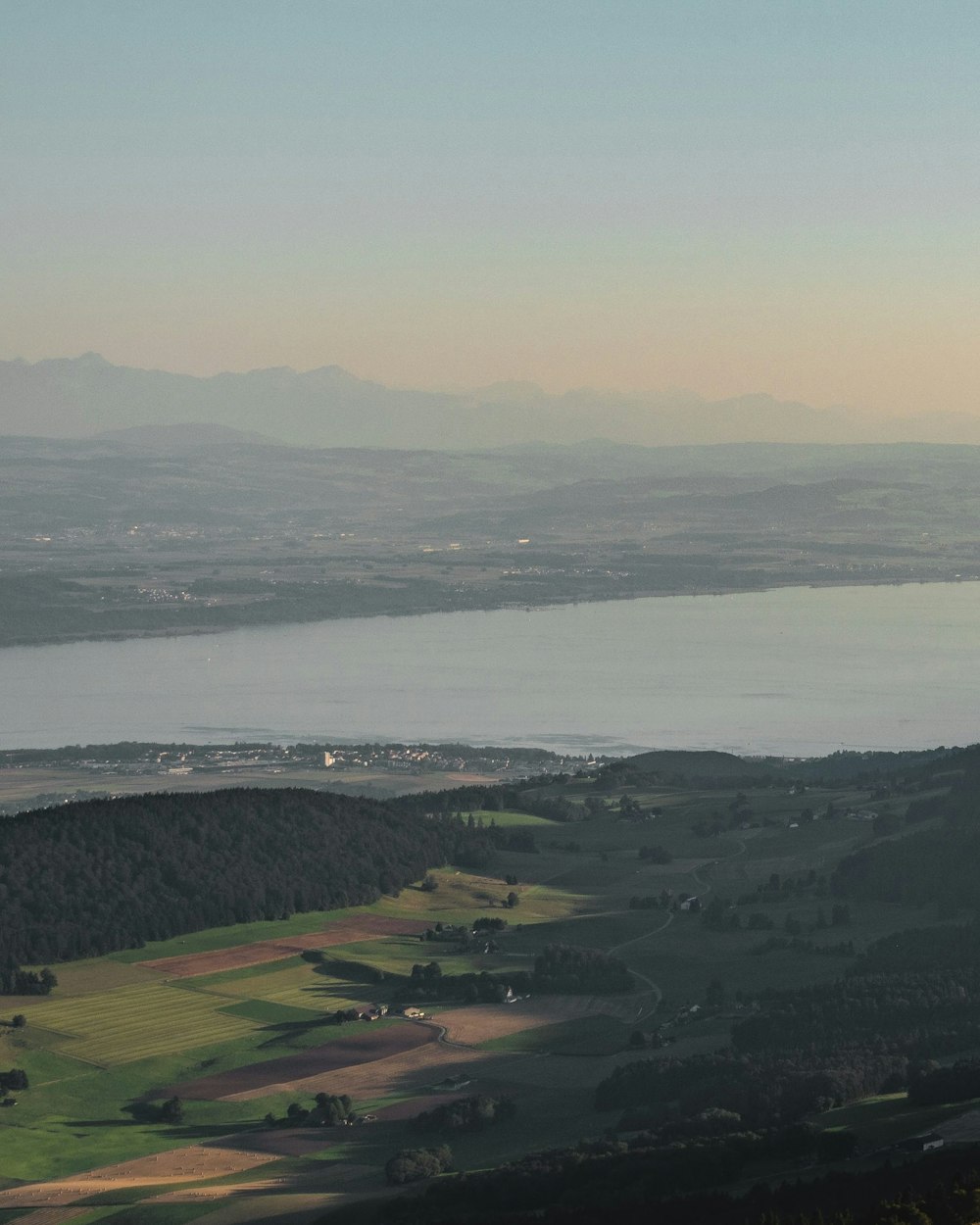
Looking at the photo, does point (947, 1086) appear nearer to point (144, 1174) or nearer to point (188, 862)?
point (144, 1174)

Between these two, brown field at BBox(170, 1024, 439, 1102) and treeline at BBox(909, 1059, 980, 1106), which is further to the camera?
brown field at BBox(170, 1024, 439, 1102)

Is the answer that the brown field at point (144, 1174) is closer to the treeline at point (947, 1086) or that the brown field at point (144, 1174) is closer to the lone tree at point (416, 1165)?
the lone tree at point (416, 1165)

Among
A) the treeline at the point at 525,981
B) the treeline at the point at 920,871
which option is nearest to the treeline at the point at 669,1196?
the treeline at the point at 525,981

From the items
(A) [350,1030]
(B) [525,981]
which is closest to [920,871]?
(B) [525,981]

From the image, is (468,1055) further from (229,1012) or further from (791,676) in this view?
(791,676)

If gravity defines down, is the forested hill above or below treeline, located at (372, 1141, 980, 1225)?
above

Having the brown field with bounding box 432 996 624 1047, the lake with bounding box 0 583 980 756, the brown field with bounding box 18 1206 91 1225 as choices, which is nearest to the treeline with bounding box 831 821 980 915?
the brown field with bounding box 432 996 624 1047

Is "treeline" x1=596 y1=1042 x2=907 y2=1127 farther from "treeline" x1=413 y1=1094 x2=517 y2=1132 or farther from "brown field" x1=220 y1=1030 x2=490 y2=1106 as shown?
"brown field" x1=220 y1=1030 x2=490 y2=1106

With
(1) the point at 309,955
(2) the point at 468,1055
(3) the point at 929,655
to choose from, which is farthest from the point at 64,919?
(3) the point at 929,655
